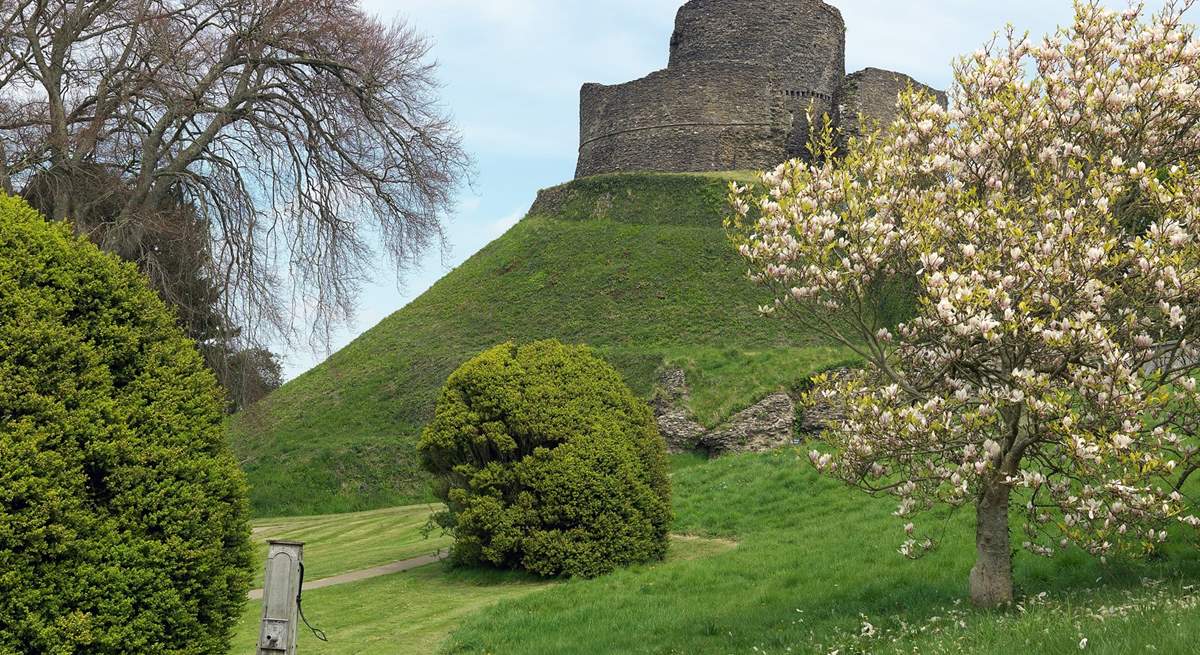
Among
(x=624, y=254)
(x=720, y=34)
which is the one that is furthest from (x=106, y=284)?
(x=720, y=34)

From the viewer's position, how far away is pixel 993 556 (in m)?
9.19

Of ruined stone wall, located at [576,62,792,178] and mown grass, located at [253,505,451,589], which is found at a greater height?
ruined stone wall, located at [576,62,792,178]

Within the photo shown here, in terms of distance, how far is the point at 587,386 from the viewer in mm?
15547

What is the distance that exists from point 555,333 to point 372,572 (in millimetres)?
26443

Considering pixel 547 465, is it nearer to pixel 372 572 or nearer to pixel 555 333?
pixel 372 572

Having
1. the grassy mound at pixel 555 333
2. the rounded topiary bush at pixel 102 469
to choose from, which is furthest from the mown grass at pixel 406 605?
the grassy mound at pixel 555 333

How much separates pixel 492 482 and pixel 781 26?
50595 millimetres

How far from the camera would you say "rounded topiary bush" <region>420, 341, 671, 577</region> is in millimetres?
14469

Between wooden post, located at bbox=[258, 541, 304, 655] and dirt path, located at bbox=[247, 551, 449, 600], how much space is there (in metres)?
9.50

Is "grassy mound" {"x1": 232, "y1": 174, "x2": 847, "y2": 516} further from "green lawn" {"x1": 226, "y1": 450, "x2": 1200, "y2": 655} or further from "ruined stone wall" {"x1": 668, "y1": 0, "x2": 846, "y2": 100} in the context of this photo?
"green lawn" {"x1": 226, "y1": 450, "x2": 1200, "y2": 655}

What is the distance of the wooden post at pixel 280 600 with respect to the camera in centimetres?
666

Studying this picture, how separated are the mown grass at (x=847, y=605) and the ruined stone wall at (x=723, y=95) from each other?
141ft

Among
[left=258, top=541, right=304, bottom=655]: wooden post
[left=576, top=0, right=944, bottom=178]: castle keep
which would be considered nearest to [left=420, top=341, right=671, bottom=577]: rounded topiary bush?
[left=258, top=541, right=304, bottom=655]: wooden post

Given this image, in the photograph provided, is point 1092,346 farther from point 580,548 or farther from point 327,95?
point 327,95
